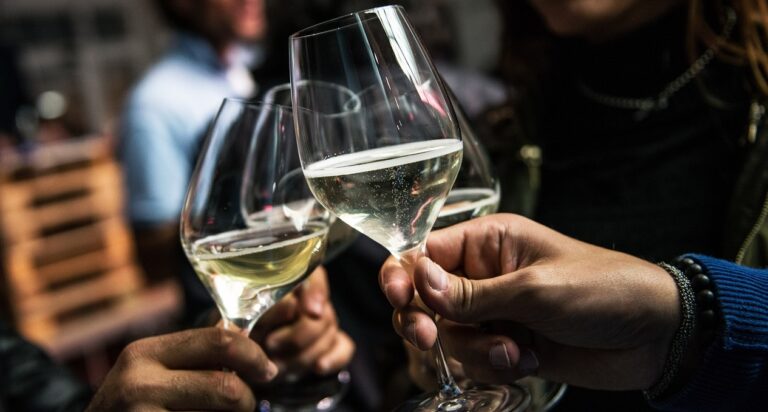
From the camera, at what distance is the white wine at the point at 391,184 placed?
1.97ft

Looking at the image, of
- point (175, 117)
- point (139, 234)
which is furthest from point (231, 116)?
point (139, 234)

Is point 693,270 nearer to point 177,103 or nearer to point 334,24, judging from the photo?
point 334,24

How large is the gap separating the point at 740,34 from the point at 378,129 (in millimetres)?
652

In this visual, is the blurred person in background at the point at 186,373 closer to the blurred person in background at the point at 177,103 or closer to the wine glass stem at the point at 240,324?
the wine glass stem at the point at 240,324

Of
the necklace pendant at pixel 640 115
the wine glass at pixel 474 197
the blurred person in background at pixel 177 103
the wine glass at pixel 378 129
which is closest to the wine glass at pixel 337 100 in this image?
the wine glass at pixel 378 129

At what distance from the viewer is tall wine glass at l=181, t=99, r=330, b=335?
0.72 meters

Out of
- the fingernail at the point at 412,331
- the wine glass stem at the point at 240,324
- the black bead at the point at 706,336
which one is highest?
the fingernail at the point at 412,331

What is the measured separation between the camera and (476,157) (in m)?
0.79

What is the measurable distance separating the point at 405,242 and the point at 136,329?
11.3 ft

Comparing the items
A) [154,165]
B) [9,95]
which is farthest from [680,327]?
[9,95]

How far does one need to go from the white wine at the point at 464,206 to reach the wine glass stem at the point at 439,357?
0.08m

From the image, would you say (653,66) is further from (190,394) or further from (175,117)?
(175,117)

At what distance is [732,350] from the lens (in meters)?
0.65

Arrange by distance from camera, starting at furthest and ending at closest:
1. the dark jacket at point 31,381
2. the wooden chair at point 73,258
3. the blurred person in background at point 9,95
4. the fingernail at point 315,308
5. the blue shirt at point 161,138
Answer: the blurred person in background at point 9,95, the wooden chair at point 73,258, the blue shirt at point 161,138, the dark jacket at point 31,381, the fingernail at point 315,308
